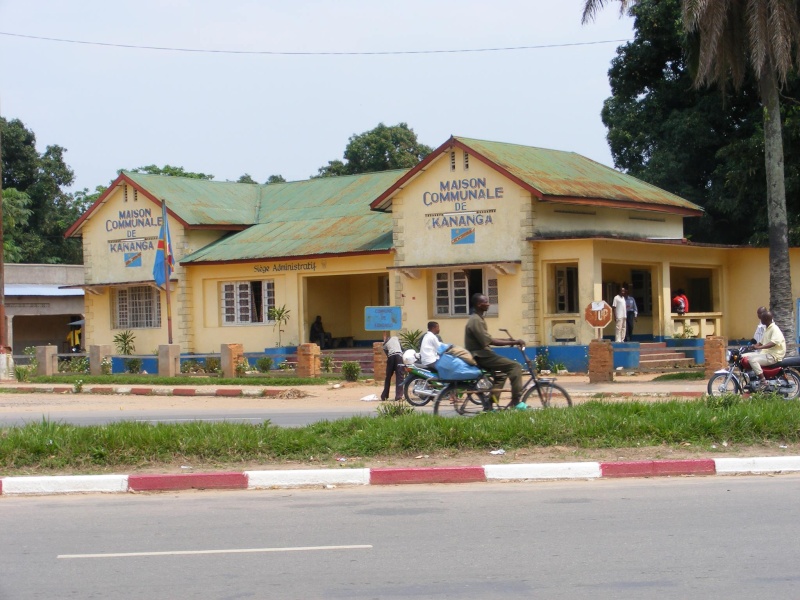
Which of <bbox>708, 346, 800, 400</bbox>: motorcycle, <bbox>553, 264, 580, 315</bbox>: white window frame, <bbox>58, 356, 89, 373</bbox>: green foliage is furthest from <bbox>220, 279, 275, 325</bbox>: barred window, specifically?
<bbox>708, 346, 800, 400</bbox>: motorcycle

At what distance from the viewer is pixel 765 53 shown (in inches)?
864

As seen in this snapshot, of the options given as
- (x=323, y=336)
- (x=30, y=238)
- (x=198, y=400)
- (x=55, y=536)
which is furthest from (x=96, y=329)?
(x=55, y=536)

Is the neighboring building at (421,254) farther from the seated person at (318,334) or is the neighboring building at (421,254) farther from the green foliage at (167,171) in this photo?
the green foliage at (167,171)

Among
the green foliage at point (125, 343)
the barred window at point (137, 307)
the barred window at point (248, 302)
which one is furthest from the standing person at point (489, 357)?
the green foliage at point (125, 343)

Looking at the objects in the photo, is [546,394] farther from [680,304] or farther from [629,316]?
[680,304]

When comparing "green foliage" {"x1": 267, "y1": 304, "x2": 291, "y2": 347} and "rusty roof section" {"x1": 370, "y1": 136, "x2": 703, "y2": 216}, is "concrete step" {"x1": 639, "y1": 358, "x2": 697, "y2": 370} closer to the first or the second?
"rusty roof section" {"x1": 370, "y1": 136, "x2": 703, "y2": 216}

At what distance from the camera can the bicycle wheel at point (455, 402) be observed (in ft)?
46.5

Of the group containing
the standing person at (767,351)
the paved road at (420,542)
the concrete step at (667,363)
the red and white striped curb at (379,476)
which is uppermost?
the standing person at (767,351)

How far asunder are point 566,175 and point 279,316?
9.71 metres

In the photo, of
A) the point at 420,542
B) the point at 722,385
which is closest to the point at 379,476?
the point at 420,542

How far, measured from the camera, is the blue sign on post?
28.1m

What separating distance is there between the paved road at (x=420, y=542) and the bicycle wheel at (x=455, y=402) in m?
3.24

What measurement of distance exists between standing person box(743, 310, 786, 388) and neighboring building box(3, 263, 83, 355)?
29337mm

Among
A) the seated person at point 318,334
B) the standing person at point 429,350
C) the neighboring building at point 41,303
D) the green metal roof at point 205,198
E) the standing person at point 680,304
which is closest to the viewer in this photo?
the standing person at point 429,350
